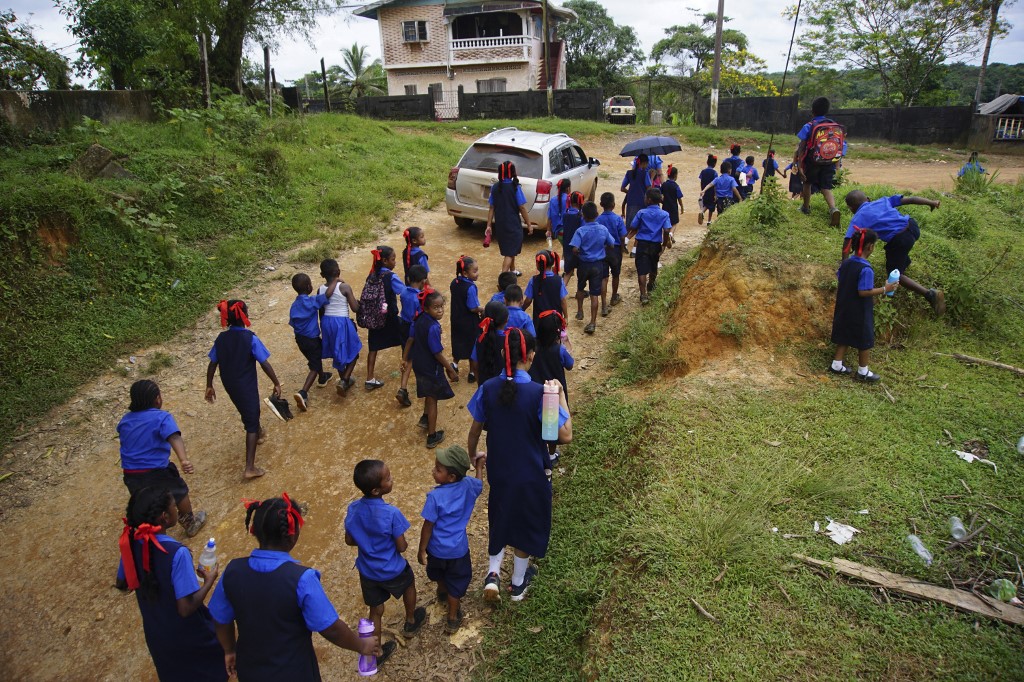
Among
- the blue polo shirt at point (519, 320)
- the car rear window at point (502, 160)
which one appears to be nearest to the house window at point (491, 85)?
the car rear window at point (502, 160)

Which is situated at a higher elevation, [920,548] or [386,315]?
[386,315]

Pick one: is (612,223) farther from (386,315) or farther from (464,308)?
(386,315)

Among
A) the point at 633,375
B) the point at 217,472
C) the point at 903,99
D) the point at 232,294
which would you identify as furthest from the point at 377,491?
the point at 903,99

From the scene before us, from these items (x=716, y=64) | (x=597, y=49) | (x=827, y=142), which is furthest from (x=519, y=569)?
(x=597, y=49)

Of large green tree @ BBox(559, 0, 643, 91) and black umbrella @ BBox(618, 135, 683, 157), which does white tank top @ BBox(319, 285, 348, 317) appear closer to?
black umbrella @ BBox(618, 135, 683, 157)

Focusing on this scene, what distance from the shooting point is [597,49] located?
36688 millimetres

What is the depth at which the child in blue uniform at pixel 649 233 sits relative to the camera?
7.46m

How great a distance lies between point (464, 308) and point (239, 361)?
6.54 feet

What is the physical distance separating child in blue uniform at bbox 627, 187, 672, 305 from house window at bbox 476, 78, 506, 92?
2746cm

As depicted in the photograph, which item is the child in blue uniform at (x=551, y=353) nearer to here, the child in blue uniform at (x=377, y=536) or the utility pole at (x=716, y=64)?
the child in blue uniform at (x=377, y=536)

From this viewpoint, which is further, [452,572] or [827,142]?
[827,142]

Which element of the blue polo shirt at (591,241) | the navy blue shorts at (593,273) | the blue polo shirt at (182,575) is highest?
the blue polo shirt at (591,241)

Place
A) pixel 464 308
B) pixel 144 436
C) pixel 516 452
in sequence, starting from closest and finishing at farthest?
1. pixel 516 452
2. pixel 144 436
3. pixel 464 308

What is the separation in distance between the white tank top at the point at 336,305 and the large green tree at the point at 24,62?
998 centimetres
